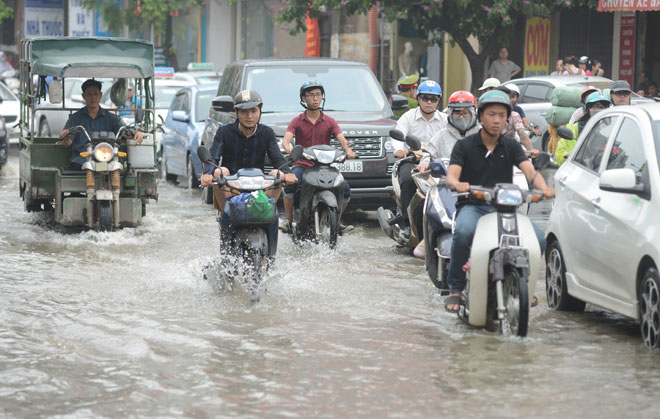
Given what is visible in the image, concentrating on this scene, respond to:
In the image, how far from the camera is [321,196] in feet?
39.0

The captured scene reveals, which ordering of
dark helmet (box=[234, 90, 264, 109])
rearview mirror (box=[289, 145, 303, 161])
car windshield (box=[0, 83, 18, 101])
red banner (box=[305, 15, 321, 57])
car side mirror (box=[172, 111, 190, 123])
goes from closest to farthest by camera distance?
rearview mirror (box=[289, 145, 303, 161])
dark helmet (box=[234, 90, 264, 109])
car side mirror (box=[172, 111, 190, 123])
car windshield (box=[0, 83, 18, 101])
red banner (box=[305, 15, 321, 57])

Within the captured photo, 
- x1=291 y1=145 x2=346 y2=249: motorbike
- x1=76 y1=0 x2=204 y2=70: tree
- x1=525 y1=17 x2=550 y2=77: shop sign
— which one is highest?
x1=76 y1=0 x2=204 y2=70: tree

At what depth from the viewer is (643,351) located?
758 cm

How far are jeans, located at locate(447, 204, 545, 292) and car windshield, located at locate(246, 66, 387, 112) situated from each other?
269 inches

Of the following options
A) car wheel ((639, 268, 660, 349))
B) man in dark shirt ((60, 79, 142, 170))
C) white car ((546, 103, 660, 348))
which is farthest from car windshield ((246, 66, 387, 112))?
car wheel ((639, 268, 660, 349))

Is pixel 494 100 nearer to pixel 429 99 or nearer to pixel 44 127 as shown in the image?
pixel 429 99

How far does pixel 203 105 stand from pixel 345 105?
4596 mm

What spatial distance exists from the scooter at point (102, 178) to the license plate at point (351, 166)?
2455 mm

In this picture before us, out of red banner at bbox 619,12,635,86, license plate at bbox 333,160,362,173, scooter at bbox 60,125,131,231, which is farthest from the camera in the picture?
red banner at bbox 619,12,635,86

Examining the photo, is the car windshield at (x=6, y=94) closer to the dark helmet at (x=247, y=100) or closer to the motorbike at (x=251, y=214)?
the dark helmet at (x=247, y=100)

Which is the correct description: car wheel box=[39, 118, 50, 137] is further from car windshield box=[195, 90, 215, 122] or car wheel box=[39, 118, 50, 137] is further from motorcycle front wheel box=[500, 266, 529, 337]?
motorcycle front wheel box=[500, 266, 529, 337]

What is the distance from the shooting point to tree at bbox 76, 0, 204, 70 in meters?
42.1

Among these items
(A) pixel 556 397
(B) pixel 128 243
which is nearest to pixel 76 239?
(B) pixel 128 243

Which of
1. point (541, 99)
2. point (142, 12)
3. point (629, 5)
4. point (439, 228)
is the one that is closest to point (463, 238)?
point (439, 228)
